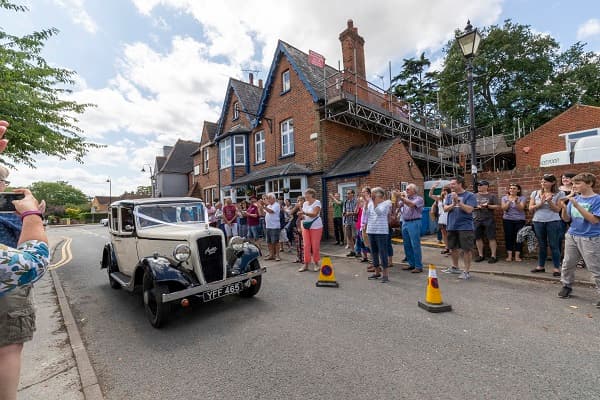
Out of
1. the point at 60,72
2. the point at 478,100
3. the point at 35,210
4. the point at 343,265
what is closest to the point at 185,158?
the point at 60,72

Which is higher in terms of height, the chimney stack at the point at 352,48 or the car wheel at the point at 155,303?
the chimney stack at the point at 352,48

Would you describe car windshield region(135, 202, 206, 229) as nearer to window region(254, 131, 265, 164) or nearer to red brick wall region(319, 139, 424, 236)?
red brick wall region(319, 139, 424, 236)

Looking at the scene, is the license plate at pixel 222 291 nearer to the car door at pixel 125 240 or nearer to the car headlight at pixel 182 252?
the car headlight at pixel 182 252

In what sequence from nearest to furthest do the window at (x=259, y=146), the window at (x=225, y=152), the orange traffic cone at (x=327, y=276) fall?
the orange traffic cone at (x=327, y=276) < the window at (x=259, y=146) < the window at (x=225, y=152)

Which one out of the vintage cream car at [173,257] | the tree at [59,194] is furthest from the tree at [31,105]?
the tree at [59,194]

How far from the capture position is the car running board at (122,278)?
487 centimetres

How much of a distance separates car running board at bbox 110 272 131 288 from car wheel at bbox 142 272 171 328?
31.7 inches

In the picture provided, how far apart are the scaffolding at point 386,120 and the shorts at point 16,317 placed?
11676mm

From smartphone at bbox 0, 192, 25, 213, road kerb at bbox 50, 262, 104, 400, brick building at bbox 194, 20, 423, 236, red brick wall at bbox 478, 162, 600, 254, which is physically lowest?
road kerb at bbox 50, 262, 104, 400

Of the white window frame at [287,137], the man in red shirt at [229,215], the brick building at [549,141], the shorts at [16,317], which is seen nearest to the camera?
the shorts at [16,317]

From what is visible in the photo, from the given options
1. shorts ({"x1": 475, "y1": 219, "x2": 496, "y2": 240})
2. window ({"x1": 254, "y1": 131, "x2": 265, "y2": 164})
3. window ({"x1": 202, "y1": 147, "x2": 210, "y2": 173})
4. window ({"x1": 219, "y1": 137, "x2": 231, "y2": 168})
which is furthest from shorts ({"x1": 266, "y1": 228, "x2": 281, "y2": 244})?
window ({"x1": 202, "y1": 147, "x2": 210, "y2": 173})

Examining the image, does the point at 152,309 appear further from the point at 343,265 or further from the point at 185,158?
the point at 185,158

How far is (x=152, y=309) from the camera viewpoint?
13.7 feet

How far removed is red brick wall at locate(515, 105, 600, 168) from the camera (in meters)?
14.8
